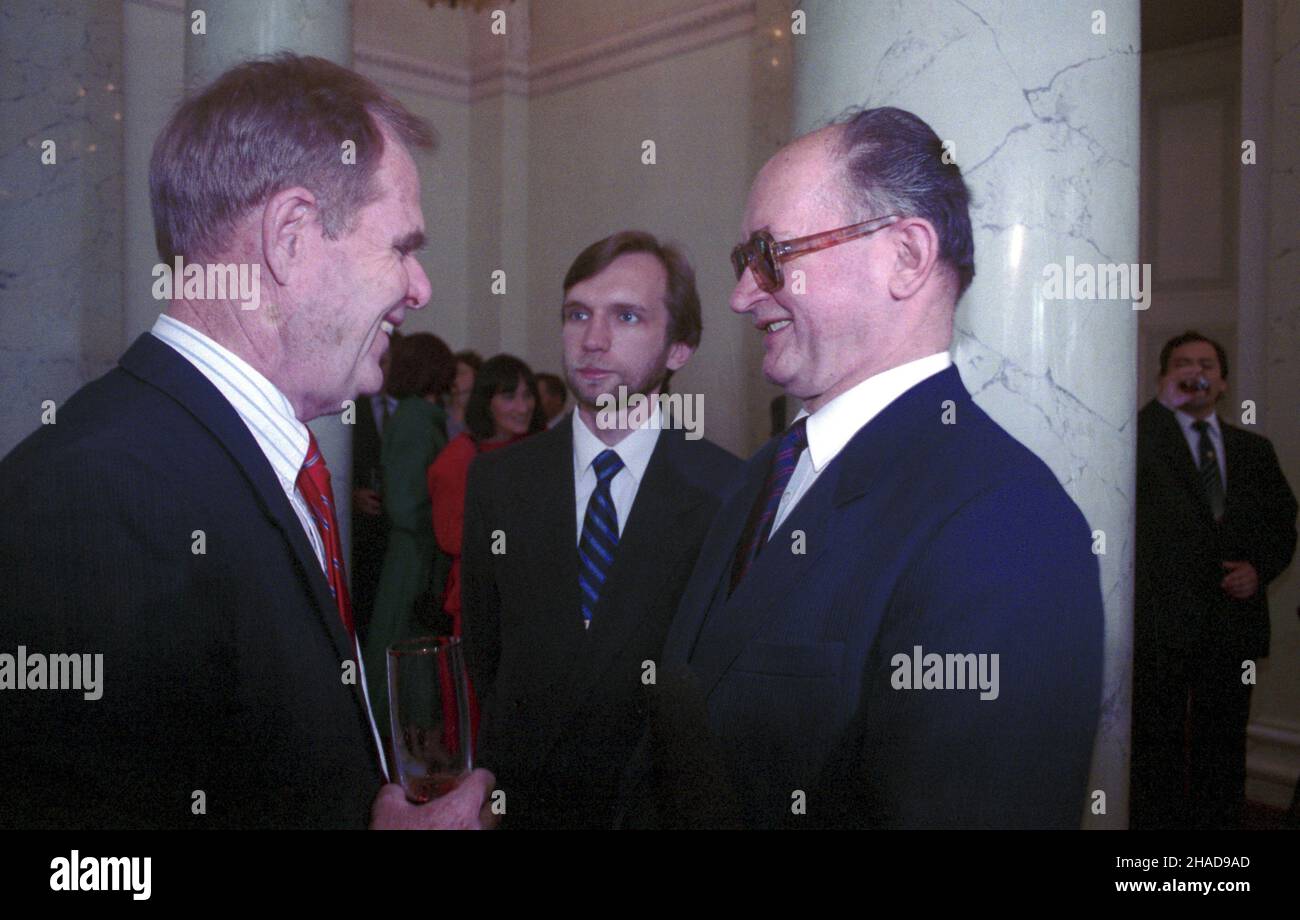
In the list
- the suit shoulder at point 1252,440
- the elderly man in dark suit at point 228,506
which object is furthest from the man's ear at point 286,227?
the suit shoulder at point 1252,440

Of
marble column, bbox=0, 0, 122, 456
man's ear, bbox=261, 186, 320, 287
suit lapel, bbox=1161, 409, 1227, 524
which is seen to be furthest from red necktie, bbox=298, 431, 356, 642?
suit lapel, bbox=1161, 409, 1227, 524

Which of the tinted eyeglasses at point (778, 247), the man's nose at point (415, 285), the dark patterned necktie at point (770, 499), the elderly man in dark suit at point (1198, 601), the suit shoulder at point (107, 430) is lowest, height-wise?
the elderly man in dark suit at point (1198, 601)

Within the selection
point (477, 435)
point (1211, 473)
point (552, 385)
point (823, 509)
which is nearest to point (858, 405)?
point (823, 509)

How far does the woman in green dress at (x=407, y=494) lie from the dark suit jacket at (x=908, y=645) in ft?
7.32

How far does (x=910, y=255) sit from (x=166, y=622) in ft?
3.45

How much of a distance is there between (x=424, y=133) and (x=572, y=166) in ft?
18.5

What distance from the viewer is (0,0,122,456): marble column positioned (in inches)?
140

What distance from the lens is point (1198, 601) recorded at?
3359 millimetres

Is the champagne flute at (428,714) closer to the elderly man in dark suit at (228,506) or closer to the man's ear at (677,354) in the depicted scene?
the elderly man in dark suit at (228,506)

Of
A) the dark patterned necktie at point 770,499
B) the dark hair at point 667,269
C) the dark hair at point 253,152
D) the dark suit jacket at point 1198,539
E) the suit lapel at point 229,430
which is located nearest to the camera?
the suit lapel at point 229,430

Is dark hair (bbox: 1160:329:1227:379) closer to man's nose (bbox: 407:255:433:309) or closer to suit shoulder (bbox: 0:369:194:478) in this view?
man's nose (bbox: 407:255:433:309)

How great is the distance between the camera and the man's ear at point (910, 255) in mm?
1444

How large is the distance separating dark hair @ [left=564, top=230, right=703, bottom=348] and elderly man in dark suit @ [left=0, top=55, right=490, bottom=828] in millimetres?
701

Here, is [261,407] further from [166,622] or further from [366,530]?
[366,530]
